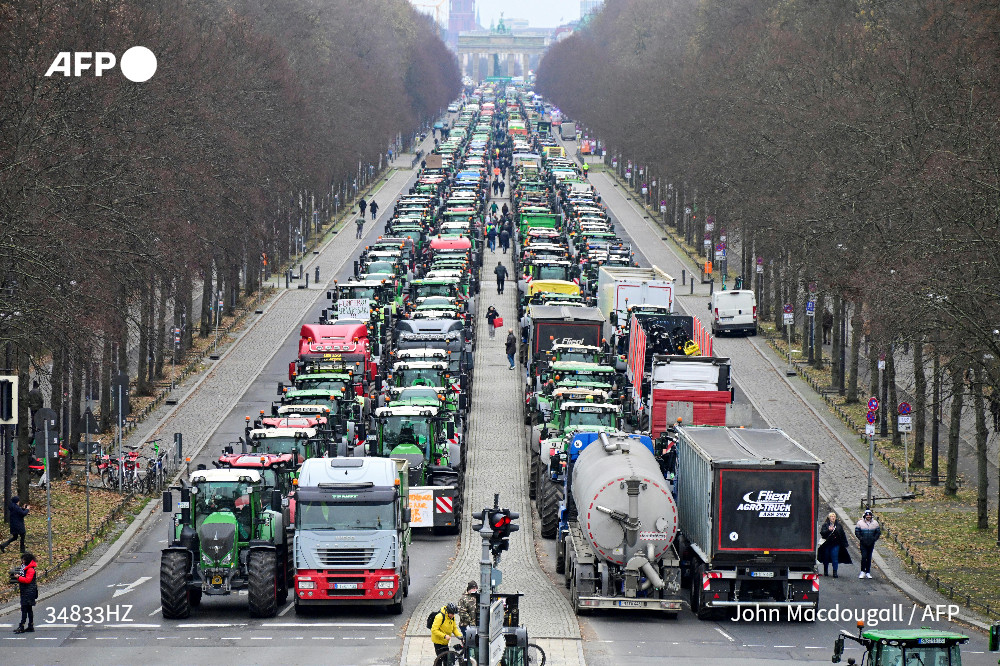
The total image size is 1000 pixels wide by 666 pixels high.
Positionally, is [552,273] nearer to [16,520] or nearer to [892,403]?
[892,403]

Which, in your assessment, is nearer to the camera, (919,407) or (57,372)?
(57,372)

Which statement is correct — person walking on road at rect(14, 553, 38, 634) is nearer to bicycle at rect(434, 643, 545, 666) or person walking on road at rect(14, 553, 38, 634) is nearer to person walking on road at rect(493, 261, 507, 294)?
bicycle at rect(434, 643, 545, 666)

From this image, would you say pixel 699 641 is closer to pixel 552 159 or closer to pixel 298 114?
pixel 298 114

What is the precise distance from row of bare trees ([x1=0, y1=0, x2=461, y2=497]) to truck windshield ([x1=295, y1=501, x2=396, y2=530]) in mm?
8910

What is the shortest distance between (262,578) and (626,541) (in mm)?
6308

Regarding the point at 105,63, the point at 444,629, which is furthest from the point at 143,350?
the point at 444,629

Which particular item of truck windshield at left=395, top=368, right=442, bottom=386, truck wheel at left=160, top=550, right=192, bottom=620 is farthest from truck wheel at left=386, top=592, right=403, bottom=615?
truck windshield at left=395, top=368, right=442, bottom=386

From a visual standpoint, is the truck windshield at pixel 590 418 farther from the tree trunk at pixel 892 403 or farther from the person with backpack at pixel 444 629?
the person with backpack at pixel 444 629

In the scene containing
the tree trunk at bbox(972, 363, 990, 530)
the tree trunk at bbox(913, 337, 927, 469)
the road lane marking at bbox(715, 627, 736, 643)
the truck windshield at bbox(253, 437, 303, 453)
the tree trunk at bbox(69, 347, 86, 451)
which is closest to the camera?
the road lane marking at bbox(715, 627, 736, 643)

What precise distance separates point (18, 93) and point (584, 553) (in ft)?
65.2

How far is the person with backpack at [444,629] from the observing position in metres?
28.0

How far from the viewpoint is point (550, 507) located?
1607 inches

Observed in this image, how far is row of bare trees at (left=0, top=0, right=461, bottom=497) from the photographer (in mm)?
41375

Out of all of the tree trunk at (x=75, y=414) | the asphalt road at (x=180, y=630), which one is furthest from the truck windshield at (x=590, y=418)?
the tree trunk at (x=75, y=414)
